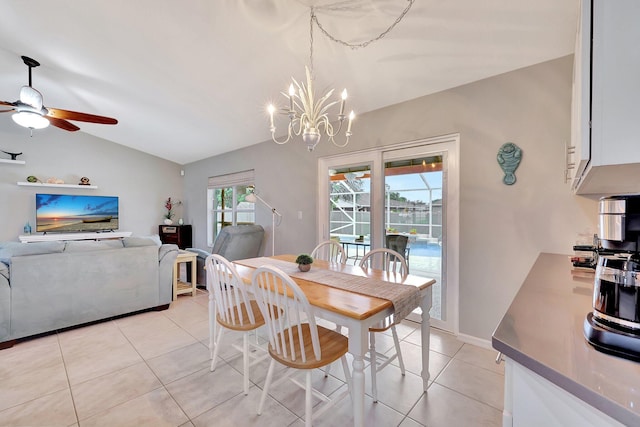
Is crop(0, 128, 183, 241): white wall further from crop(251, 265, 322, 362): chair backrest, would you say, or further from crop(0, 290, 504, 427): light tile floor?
crop(251, 265, 322, 362): chair backrest

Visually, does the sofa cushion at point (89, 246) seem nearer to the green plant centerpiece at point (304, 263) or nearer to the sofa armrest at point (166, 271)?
the sofa armrest at point (166, 271)

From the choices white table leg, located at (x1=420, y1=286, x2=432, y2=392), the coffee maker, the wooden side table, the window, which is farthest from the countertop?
the window

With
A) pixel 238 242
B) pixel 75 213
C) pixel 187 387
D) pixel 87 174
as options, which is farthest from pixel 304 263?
pixel 87 174

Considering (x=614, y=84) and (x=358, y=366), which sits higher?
(x=614, y=84)

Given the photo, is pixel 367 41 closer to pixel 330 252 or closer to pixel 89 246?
pixel 330 252

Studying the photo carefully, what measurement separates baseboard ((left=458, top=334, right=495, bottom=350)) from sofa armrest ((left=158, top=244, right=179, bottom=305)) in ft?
10.8

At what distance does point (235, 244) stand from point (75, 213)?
410 centimetres

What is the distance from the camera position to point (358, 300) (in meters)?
1.43

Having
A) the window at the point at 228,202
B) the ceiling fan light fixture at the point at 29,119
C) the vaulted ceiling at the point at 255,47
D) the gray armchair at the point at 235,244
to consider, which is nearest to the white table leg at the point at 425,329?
the vaulted ceiling at the point at 255,47

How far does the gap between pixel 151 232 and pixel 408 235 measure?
6.01m

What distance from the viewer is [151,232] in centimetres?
625

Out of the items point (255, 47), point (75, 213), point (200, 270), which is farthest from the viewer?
point (75, 213)

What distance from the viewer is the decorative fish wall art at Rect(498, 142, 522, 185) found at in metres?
2.18

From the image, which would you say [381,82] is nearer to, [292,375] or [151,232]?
[292,375]
